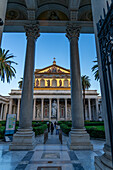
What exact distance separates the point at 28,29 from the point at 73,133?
8.69 meters

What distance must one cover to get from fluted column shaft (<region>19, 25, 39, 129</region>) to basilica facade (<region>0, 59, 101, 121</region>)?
3796cm

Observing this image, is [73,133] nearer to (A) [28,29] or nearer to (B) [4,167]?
(B) [4,167]

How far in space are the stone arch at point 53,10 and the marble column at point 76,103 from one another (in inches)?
70.9

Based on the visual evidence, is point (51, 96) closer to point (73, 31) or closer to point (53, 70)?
point (53, 70)

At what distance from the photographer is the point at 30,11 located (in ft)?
29.8

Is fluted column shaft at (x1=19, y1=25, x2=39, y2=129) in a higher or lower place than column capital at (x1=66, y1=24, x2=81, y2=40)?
lower

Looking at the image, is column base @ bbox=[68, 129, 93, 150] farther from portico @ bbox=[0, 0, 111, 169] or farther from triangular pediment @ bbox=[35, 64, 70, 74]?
triangular pediment @ bbox=[35, 64, 70, 74]

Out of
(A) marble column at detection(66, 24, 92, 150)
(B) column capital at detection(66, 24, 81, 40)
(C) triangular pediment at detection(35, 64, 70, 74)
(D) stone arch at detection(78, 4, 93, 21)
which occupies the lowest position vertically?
(A) marble column at detection(66, 24, 92, 150)

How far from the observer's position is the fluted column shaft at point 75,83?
7.46 meters

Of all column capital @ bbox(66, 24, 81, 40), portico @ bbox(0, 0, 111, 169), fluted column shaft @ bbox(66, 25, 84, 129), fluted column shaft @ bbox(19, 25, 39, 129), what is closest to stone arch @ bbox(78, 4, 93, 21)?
portico @ bbox(0, 0, 111, 169)

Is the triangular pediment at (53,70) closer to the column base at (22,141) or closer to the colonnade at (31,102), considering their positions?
the colonnade at (31,102)

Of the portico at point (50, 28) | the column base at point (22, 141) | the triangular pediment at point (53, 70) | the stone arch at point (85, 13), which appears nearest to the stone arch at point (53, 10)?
the portico at point (50, 28)

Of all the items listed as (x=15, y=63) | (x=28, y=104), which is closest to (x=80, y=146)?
(x=28, y=104)

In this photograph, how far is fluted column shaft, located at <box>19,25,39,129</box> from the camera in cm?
732
